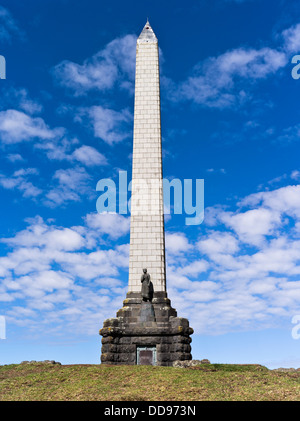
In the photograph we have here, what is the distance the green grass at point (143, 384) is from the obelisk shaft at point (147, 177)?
5.80 m

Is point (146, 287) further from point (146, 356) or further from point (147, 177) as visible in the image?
point (147, 177)

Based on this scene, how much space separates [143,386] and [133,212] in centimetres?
1060

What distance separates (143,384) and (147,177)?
12.0 metres

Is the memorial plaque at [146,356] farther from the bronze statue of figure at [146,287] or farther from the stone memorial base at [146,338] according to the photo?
the bronze statue of figure at [146,287]

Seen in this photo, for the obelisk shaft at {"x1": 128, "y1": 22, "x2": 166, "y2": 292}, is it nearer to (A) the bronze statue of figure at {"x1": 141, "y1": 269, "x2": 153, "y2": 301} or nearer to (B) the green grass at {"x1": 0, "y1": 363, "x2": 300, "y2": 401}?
(A) the bronze statue of figure at {"x1": 141, "y1": 269, "x2": 153, "y2": 301}

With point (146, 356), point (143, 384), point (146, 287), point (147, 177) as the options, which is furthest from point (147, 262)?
point (143, 384)

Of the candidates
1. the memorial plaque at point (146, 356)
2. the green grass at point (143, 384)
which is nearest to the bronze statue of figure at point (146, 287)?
the memorial plaque at point (146, 356)

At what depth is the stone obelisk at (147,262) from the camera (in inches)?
733

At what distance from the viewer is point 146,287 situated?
19.6 meters

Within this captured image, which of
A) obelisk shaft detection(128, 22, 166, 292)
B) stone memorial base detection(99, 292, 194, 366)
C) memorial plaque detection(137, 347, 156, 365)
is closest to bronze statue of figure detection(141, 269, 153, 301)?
stone memorial base detection(99, 292, 194, 366)

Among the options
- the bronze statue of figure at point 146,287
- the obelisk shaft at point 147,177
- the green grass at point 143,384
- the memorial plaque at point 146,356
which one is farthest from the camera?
the obelisk shaft at point 147,177

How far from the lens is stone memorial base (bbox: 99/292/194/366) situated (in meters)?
18.4
